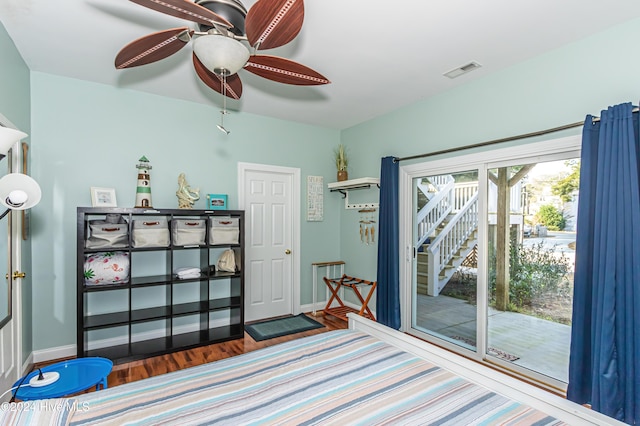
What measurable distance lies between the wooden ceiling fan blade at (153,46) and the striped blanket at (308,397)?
163 centimetres

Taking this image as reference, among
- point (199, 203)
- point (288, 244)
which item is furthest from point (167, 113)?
point (288, 244)

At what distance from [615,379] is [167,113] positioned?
4.31 metres

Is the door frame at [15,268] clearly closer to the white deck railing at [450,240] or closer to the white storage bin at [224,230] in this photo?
the white storage bin at [224,230]

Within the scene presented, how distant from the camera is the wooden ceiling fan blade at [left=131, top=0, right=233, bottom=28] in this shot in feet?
4.21

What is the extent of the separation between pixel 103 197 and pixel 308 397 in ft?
9.31

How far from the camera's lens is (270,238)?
171 inches

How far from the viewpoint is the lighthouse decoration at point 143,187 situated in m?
3.19

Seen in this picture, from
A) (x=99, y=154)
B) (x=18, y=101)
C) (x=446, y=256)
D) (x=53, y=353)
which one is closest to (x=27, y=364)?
(x=53, y=353)

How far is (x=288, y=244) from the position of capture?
4.48 meters

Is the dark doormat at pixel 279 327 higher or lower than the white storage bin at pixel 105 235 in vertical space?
lower

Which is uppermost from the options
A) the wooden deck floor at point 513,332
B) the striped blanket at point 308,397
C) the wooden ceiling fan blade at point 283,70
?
the wooden ceiling fan blade at point 283,70

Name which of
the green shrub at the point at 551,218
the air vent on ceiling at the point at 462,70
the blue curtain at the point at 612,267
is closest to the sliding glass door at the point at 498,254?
the green shrub at the point at 551,218

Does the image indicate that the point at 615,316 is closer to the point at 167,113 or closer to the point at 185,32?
the point at 185,32

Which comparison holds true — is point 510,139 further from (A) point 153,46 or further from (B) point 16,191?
(B) point 16,191
